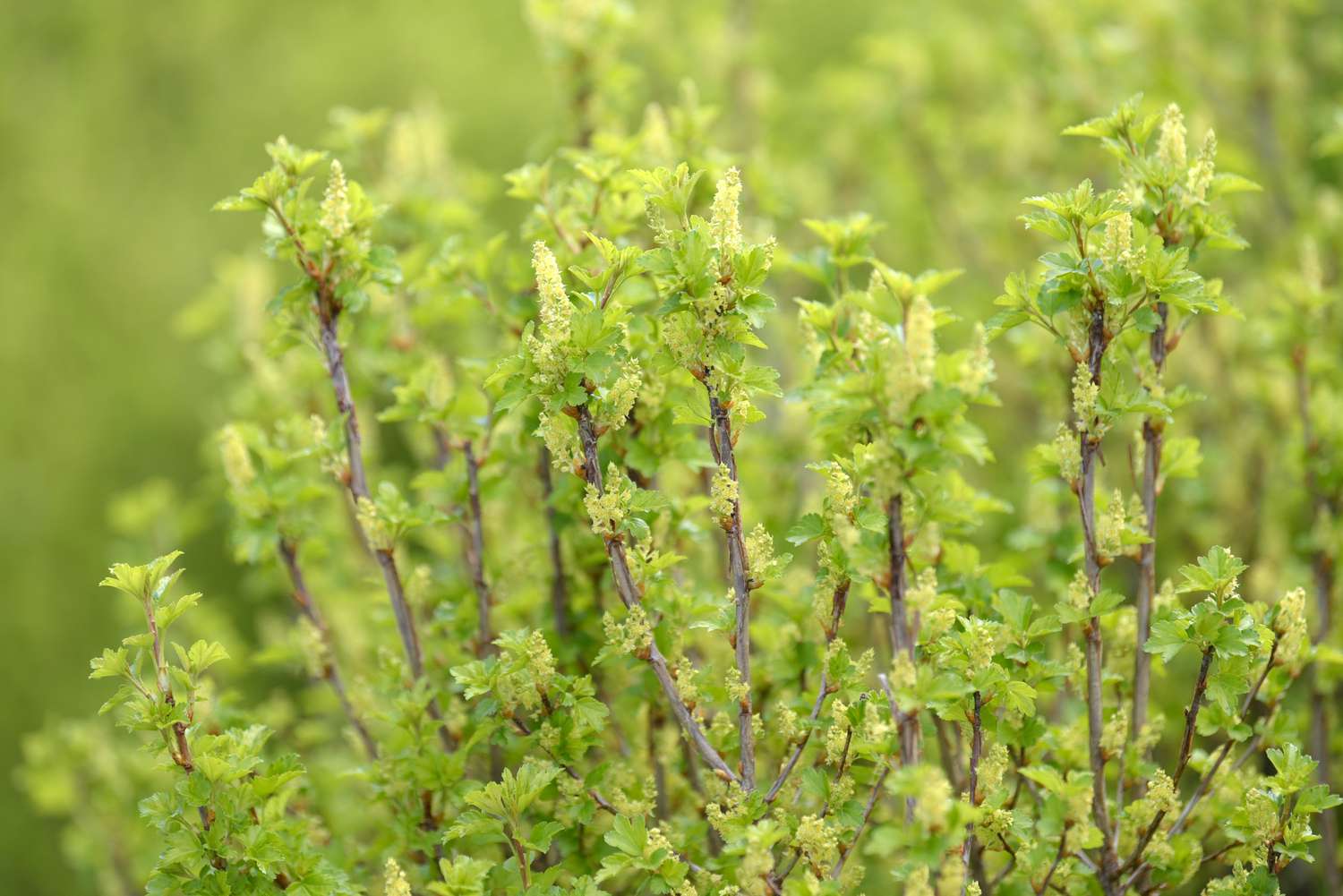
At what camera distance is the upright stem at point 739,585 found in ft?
4.77

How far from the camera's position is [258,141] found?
3.96 metres

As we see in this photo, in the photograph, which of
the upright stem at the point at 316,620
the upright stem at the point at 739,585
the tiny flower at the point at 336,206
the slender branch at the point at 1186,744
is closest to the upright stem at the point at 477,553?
the upright stem at the point at 316,620

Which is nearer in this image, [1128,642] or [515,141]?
[1128,642]

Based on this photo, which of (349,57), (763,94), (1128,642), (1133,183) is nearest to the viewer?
(1133,183)

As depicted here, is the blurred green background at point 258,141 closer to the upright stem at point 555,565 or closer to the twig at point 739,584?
the upright stem at point 555,565

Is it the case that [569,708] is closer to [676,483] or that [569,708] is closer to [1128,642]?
[676,483]

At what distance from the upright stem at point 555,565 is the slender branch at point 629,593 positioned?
1.33ft

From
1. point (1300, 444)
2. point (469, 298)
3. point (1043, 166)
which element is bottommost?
point (1300, 444)

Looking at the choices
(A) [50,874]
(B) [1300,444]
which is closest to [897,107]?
(B) [1300,444]

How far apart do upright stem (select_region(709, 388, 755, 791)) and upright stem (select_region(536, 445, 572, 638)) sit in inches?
17.9

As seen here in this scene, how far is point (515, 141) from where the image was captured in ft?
13.6

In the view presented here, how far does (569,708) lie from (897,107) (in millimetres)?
2594

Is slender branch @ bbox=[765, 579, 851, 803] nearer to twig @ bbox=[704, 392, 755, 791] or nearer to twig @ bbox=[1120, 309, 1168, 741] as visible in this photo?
twig @ bbox=[704, 392, 755, 791]

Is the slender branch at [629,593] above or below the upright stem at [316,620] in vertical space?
below
